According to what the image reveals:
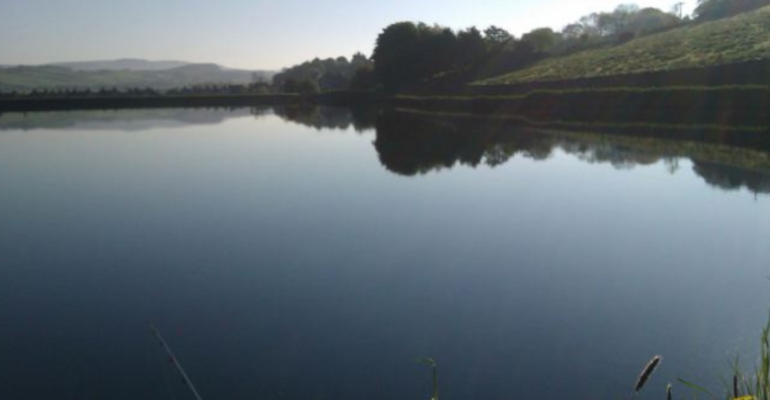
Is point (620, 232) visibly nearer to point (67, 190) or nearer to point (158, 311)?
point (158, 311)

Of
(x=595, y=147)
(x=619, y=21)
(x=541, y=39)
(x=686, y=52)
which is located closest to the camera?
(x=595, y=147)

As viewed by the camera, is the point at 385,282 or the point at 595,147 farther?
the point at 595,147

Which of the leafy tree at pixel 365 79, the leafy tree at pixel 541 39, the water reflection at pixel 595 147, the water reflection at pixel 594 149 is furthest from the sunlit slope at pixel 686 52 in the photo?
the leafy tree at pixel 365 79

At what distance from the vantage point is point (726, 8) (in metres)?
64.3

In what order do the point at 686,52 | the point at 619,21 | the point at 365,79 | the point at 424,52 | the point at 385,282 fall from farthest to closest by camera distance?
1. the point at 619,21
2. the point at 365,79
3. the point at 424,52
4. the point at 686,52
5. the point at 385,282

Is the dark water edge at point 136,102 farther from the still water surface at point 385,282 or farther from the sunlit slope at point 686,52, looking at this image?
the still water surface at point 385,282

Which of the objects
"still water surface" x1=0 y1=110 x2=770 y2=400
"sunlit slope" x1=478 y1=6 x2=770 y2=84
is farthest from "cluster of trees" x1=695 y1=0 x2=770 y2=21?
"still water surface" x1=0 y1=110 x2=770 y2=400

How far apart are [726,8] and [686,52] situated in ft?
95.1

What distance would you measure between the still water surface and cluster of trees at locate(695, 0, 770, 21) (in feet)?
172

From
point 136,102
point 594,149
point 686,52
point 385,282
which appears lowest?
point 136,102

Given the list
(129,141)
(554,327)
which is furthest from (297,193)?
(129,141)

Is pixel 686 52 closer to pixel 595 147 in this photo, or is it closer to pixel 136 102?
pixel 595 147

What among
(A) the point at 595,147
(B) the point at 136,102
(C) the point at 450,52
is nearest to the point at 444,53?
(C) the point at 450,52

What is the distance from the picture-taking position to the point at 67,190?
1638cm
